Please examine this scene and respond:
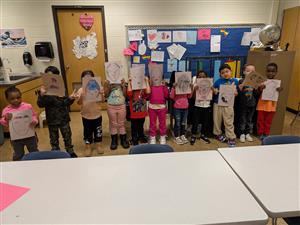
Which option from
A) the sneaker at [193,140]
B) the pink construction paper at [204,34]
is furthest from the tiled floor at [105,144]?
the pink construction paper at [204,34]

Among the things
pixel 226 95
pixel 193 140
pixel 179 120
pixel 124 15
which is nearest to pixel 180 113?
pixel 179 120

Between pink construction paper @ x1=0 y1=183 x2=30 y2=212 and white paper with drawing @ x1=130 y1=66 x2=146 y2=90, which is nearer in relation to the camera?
pink construction paper @ x1=0 y1=183 x2=30 y2=212

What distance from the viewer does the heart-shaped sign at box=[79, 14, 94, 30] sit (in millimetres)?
4609

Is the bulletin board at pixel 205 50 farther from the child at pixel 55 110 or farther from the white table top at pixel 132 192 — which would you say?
the white table top at pixel 132 192

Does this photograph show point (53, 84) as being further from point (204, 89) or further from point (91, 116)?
point (204, 89)

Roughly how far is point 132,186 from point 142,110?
202cm

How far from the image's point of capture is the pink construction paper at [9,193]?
1083 millimetres

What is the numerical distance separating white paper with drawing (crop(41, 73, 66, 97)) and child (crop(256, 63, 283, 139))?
263 cm

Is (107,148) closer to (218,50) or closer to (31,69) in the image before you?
(31,69)

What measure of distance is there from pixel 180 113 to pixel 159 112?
34 cm

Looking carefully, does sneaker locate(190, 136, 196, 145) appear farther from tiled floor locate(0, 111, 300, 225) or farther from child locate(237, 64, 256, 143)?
child locate(237, 64, 256, 143)

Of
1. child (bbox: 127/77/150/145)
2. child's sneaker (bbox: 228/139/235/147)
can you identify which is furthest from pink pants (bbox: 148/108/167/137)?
child's sneaker (bbox: 228/139/235/147)

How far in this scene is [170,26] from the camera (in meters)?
4.75

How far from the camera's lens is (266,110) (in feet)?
10.5
